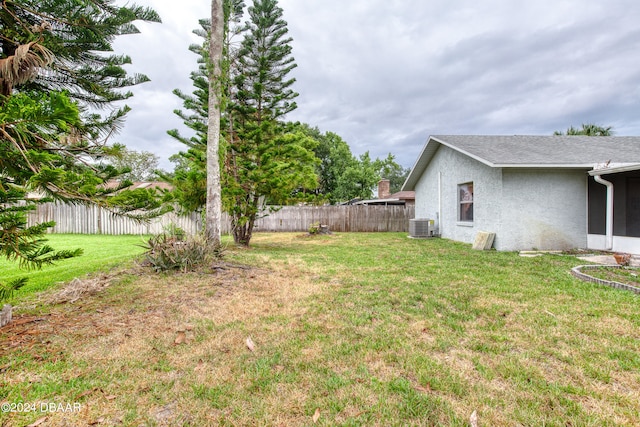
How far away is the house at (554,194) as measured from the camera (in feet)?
23.1

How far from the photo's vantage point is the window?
31.6 feet

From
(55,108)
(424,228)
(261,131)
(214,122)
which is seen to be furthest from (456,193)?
(55,108)

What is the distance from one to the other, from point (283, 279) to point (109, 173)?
305 cm

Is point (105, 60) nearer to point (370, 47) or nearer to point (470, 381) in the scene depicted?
point (470, 381)

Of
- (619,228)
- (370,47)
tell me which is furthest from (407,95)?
(619,228)

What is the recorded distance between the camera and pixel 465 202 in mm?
9922

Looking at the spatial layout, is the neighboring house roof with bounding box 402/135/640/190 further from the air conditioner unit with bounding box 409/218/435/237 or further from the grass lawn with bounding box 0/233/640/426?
the grass lawn with bounding box 0/233/640/426

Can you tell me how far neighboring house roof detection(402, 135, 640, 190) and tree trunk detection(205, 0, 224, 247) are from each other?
22.8 ft

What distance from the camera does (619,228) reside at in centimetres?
709

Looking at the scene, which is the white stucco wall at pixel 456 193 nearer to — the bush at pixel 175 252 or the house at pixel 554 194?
the house at pixel 554 194

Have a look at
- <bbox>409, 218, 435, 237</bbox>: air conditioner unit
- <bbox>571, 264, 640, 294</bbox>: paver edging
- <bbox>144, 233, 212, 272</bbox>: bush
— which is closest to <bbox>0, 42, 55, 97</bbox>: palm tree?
<bbox>144, 233, 212, 272</bbox>: bush

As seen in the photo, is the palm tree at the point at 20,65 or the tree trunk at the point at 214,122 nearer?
the palm tree at the point at 20,65

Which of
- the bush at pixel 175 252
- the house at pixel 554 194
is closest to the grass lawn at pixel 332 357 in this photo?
the bush at pixel 175 252

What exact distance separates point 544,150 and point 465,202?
2.66 m
